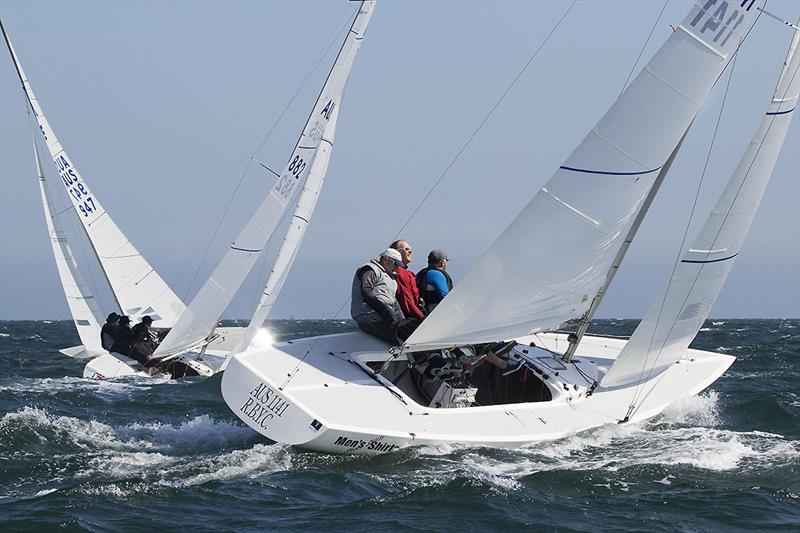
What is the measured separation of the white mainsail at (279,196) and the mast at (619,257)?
5.30 metres

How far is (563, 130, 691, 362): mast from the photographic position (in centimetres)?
1044

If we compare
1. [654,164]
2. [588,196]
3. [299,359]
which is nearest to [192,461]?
[299,359]

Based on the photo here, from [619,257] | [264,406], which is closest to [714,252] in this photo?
[619,257]

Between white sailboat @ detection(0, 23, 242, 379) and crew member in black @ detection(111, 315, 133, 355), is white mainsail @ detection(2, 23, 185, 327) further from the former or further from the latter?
crew member in black @ detection(111, 315, 133, 355)

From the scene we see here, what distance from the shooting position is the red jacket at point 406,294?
993 centimetres

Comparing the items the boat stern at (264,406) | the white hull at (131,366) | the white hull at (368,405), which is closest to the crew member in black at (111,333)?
the white hull at (131,366)

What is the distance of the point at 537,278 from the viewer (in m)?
9.30

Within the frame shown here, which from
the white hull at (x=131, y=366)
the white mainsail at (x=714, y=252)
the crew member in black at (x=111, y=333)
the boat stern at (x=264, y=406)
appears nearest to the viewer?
the boat stern at (x=264, y=406)

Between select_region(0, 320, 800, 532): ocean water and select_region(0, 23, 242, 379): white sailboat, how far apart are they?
10186mm

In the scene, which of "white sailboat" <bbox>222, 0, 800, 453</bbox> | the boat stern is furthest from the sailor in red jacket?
the boat stern

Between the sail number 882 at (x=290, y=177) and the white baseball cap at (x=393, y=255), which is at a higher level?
the sail number 882 at (x=290, y=177)

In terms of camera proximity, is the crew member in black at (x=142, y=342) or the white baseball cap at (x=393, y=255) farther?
the crew member in black at (x=142, y=342)

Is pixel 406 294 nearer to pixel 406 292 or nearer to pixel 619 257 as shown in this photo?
pixel 406 292

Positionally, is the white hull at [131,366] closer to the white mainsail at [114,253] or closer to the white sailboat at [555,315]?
the white mainsail at [114,253]
